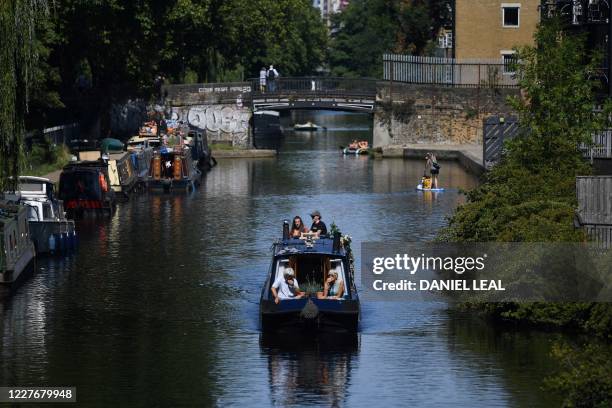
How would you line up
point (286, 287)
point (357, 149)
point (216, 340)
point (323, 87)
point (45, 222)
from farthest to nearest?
point (323, 87) < point (357, 149) < point (45, 222) < point (216, 340) < point (286, 287)

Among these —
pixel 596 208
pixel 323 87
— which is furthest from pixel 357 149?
pixel 596 208

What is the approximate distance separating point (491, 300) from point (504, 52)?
62248 millimetres

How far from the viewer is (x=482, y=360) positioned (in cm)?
3328

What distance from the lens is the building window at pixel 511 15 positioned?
9675 cm

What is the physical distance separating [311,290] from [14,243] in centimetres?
1014

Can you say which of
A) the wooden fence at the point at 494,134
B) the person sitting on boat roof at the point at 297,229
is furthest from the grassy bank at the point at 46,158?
the person sitting on boat roof at the point at 297,229

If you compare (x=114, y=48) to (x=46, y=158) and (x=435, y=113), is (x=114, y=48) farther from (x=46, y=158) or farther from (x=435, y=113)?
(x=435, y=113)

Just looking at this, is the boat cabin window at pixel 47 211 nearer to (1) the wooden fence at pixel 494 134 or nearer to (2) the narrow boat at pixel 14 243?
(2) the narrow boat at pixel 14 243

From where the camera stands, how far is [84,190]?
59219 millimetres

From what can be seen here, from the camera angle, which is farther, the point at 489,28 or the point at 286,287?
the point at 489,28

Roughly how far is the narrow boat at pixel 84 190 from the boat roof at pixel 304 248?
2180 cm

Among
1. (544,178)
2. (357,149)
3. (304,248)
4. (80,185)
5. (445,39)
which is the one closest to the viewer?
(304,248)

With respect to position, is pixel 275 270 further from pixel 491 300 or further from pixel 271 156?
pixel 271 156

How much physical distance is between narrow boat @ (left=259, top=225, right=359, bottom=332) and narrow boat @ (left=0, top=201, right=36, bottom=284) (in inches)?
309
